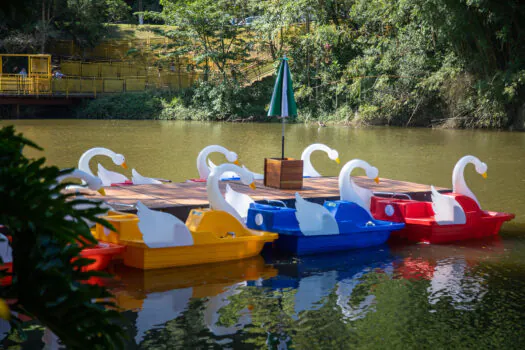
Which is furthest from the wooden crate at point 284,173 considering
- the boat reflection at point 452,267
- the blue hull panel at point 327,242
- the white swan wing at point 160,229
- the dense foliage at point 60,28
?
the dense foliage at point 60,28

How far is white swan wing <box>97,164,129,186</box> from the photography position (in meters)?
10.6

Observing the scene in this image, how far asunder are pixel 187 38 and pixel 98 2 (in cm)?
605

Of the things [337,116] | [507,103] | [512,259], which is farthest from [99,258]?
[337,116]

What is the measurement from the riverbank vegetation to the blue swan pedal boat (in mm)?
19828

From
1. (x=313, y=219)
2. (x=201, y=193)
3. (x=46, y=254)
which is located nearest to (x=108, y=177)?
(x=201, y=193)

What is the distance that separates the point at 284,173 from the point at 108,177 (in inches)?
116

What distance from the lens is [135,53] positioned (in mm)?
41969

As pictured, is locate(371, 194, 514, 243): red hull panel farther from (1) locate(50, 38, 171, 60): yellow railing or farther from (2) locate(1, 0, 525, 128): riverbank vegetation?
(1) locate(50, 38, 171, 60): yellow railing

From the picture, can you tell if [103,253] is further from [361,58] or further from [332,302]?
[361,58]

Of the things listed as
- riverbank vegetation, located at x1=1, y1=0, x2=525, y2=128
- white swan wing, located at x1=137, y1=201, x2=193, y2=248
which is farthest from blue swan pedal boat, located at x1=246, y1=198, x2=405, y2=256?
riverbank vegetation, located at x1=1, y1=0, x2=525, y2=128

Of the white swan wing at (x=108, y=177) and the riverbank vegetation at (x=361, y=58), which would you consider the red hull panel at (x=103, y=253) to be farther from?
the riverbank vegetation at (x=361, y=58)

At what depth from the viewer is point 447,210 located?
955cm

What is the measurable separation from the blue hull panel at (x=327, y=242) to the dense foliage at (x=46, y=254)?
258 inches

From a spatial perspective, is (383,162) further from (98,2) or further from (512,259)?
(98,2)
